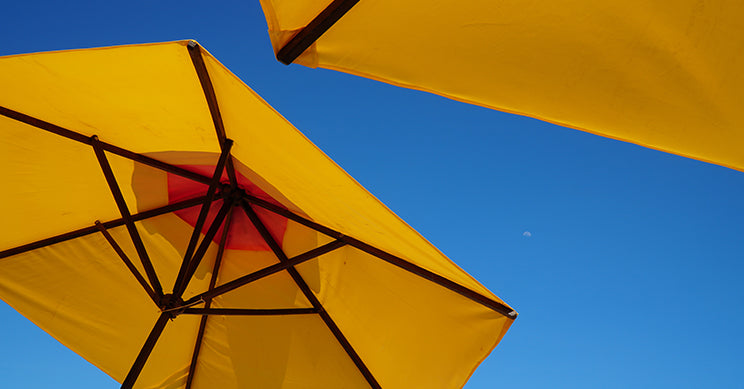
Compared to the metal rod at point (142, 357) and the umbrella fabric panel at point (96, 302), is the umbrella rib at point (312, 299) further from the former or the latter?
the metal rod at point (142, 357)

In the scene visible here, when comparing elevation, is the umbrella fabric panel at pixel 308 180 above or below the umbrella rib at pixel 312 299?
above

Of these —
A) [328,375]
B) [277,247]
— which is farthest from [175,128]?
[328,375]

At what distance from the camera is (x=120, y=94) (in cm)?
250

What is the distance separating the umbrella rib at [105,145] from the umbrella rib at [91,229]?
0.28 meters

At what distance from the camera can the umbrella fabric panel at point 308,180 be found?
2.39 m

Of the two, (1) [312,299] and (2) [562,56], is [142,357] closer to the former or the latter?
(1) [312,299]

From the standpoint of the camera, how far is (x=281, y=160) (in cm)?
270

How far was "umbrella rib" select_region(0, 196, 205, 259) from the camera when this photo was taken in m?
3.41

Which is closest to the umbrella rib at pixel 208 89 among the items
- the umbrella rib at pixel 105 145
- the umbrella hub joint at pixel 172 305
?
the umbrella rib at pixel 105 145

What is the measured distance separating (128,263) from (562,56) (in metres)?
2.94

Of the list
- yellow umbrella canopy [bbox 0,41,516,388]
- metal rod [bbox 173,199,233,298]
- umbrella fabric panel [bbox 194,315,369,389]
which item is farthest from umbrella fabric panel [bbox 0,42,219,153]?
umbrella fabric panel [bbox 194,315,369,389]

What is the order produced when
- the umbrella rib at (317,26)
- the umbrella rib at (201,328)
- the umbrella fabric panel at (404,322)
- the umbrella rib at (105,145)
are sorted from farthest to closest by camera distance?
the umbrella rib at (201,328)
the umbrella fabric panel at (404,322)
the umbrella rib at (105,145)
the umbrella rib at (317,26)

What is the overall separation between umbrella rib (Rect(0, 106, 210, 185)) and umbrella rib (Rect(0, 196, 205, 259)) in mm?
278

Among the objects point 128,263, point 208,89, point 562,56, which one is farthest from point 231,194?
point 562,56
